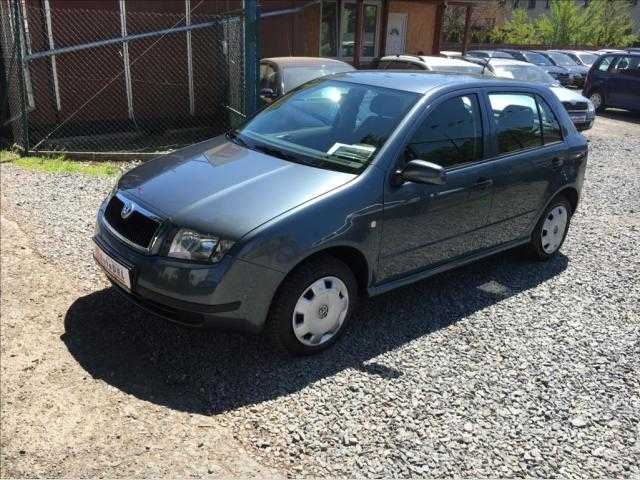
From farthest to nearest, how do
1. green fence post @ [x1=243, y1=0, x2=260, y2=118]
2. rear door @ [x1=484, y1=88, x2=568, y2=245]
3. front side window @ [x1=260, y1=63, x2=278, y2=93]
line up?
1. front side window @ [x1=260, y1=63, x2=278, y2=93]
2. green fence post @ [x1=243, y1=0, x2=260, y2=118]
3. rear door @ [x1=484, y1=88, x2=568, y2=245]

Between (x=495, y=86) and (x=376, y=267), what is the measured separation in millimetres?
1881

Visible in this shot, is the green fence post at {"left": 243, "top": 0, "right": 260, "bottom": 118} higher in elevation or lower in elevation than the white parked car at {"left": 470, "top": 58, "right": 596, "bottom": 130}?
higher

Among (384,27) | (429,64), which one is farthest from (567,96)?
(384,27)

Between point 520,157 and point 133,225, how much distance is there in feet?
9.99

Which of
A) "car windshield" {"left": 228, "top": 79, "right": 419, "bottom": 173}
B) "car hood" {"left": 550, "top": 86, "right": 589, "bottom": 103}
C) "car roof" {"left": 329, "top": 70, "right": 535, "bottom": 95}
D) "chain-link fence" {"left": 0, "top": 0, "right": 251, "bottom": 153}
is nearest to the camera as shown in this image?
"car windshield" {"left": 228, "top": 79, "right": 419, "bottom": 173}

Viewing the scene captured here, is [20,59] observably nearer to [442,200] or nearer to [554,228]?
[442,200]

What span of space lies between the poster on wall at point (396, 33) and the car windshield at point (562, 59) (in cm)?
741

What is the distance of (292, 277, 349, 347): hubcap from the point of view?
3535 mm

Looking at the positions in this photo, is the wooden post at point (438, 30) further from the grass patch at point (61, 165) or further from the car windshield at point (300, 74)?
the grass patch at point (61, 165)

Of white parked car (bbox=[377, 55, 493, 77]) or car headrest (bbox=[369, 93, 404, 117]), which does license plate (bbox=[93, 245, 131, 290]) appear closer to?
car headrest (bbox=[369, 93, 404, 117])

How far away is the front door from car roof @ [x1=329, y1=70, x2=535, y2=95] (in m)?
0.16

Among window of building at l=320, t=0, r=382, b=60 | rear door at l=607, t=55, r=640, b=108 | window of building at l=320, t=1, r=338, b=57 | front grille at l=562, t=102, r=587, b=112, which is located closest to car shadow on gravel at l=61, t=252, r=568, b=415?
front grille at l=562, t=102, r=587, b=112

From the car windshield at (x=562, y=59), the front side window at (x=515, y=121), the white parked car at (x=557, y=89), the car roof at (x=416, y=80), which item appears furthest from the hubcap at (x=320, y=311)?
the car windshield at (x=562, y=59)

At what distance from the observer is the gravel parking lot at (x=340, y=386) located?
2.87 metres
